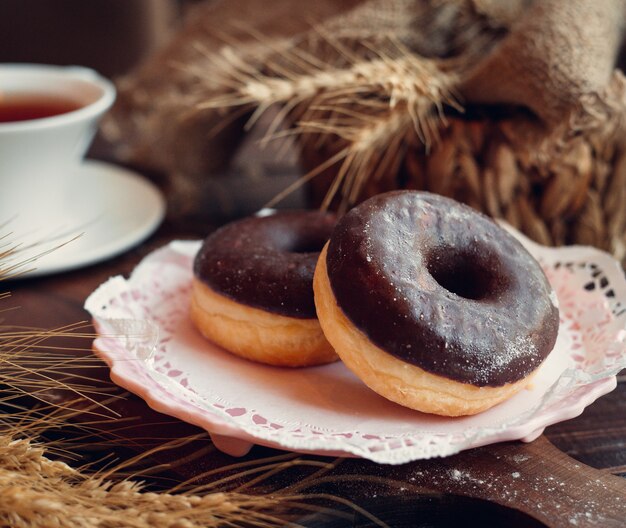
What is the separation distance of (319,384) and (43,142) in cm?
72

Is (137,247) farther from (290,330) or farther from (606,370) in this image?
(606,370)

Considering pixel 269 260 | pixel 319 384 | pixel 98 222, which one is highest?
pixel 269 260

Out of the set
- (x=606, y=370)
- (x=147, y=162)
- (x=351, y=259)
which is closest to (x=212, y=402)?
(x=351, y=259)

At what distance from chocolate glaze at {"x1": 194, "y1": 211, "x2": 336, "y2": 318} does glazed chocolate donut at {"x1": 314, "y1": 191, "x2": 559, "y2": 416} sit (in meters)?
0.06

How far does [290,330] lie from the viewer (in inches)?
39.9

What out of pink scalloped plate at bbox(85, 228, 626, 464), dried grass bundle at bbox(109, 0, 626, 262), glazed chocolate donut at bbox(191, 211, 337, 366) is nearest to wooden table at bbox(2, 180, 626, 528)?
pink scalloped plate at bbox(85, 228, 626, 464)

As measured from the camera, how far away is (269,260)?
3.42 ft

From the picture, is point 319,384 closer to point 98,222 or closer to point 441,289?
point 441,289

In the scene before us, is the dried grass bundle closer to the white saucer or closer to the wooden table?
the white saucer

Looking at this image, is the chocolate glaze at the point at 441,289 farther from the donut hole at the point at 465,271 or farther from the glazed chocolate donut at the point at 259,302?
the glazed chocolate donut at the point at 259,302

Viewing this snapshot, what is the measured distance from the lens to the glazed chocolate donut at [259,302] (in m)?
1.01

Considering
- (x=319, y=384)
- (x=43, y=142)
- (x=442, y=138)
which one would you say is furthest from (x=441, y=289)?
(x=43, y=142)

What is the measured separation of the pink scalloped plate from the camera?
2.72 ft

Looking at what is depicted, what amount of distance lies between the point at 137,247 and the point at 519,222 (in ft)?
2.51
